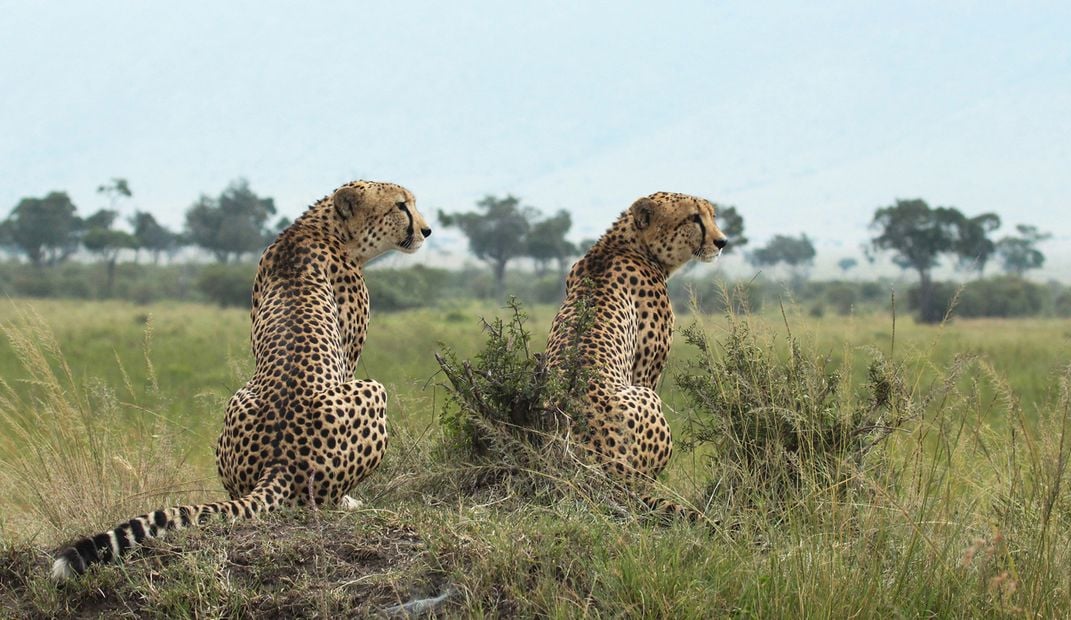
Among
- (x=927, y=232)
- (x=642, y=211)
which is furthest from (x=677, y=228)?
(x=927, y=232)

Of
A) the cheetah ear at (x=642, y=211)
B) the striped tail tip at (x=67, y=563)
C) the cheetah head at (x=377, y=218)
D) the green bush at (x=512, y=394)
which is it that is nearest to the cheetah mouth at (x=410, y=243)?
the cheetah head at (x=377, y=218)

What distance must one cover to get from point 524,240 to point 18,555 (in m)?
52.6

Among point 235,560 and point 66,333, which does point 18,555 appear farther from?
point 66,333

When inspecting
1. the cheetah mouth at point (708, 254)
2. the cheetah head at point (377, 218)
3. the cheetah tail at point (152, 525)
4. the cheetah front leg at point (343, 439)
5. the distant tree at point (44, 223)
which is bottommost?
the cheetah tail at point (152, 525)

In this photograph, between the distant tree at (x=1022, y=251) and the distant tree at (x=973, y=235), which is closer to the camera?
the distant tree at (x=973, y=235)

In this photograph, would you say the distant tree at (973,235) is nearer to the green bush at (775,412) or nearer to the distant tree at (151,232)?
the distant tree at (151,232)

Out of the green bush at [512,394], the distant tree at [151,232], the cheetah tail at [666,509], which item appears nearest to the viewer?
the cheetah tail at [666,509]

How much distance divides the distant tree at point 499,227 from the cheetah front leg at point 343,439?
5148cm

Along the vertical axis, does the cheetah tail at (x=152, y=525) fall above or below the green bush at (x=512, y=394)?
below

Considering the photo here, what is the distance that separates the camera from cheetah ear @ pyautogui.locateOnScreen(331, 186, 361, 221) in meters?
4.75

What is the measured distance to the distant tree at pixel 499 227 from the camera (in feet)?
187

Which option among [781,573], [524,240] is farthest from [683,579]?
[524,240]

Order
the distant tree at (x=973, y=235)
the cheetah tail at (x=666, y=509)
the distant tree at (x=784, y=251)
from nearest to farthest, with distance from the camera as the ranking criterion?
the cheetah tail at (x=666, y=509)
the distant tree at (x=973, y=235)
the distant tree at (x=784, y=251)

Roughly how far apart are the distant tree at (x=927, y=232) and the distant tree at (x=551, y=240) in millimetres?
15010
